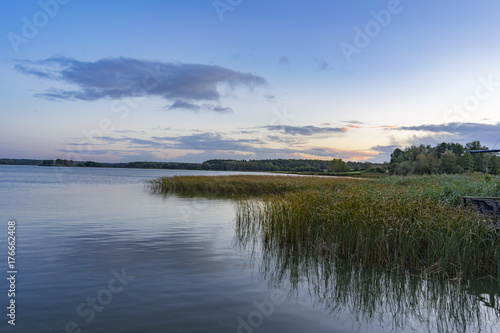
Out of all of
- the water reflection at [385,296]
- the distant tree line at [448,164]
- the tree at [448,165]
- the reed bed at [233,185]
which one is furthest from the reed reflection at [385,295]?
the tree at [448,165]

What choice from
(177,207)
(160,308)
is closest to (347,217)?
(160,308)

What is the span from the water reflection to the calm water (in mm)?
23

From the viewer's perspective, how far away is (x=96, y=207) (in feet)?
71.8

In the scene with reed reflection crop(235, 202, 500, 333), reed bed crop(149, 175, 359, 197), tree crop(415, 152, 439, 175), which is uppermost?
tree crop(415, 152, 439, 175)

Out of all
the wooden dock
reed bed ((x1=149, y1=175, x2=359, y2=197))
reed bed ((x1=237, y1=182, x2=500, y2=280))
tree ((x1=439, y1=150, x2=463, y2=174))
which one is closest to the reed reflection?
reed bed ((x1=237, y1=182, x2=500, y2=280))

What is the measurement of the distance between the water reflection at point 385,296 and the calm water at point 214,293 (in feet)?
Answer: 0.08

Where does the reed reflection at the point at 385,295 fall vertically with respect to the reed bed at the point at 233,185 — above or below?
below

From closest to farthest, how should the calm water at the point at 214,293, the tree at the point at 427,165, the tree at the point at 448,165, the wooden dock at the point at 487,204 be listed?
the calm water at the point at 214,293 → the wooden dock at the point at 487,204 → the tree at the point at 427,165 → the tree at the point at 448,165

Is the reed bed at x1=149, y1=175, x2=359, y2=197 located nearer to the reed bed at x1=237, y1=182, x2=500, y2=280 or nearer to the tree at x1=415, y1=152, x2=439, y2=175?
Result: the reed bed at x1=237, y1=182, x2=500, y2=280

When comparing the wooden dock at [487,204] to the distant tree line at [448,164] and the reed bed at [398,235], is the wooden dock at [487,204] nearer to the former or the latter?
the reed bed at [398,235]

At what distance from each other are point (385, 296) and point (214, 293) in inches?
152

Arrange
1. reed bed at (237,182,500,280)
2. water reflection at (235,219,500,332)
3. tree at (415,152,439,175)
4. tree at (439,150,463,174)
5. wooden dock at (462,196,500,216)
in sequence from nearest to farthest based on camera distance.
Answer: water reflection at (235,219,500,332) → reed bed at (237,182,500,280) → wooden dock at (462,196,500,216) → tree at (415,152,439,175) → tree at (439,150,463,174)

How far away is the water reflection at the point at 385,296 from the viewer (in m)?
6.24

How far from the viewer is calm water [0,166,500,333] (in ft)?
19.5
